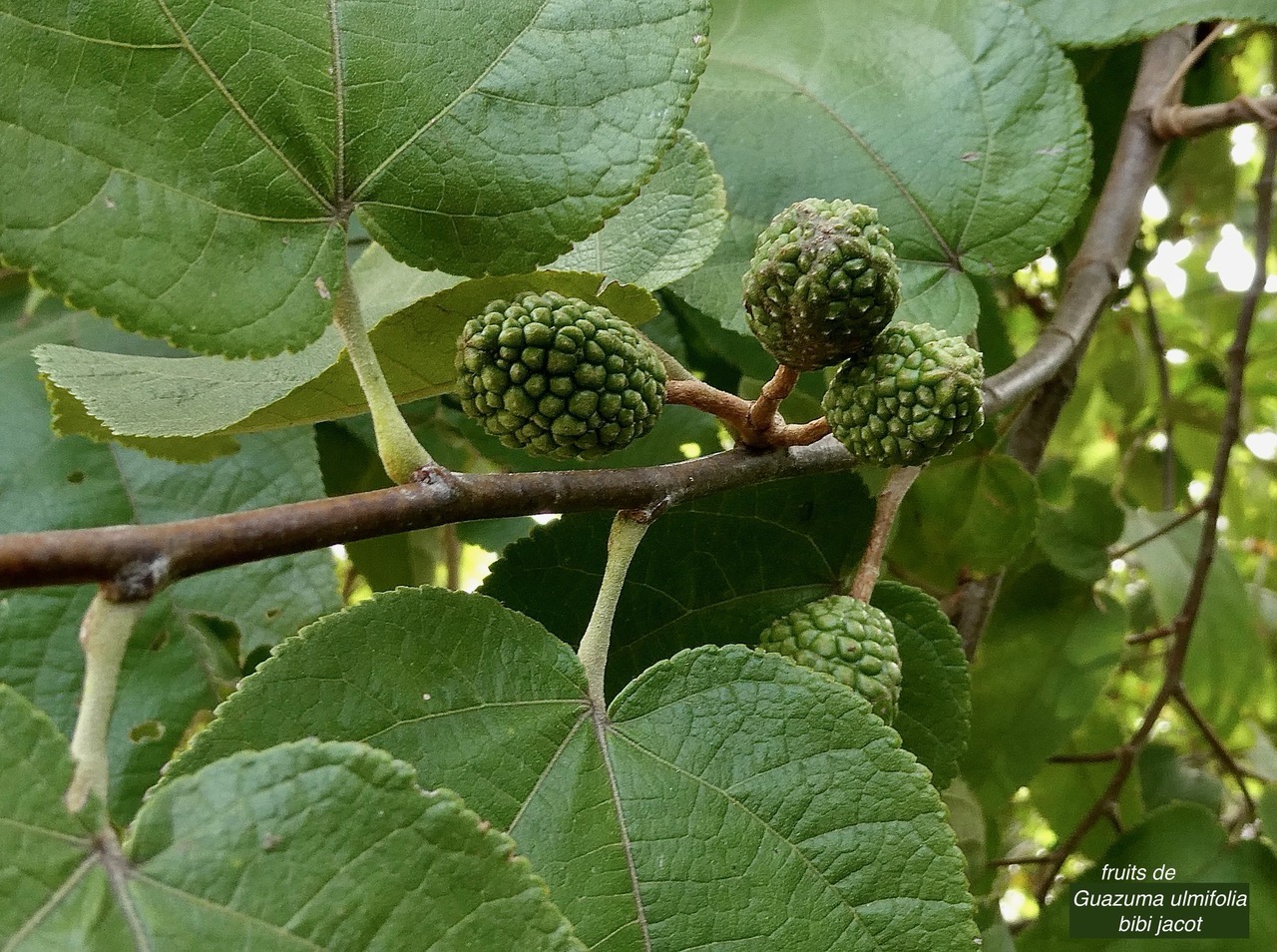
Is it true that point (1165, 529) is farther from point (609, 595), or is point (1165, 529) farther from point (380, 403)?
point (380, 403)

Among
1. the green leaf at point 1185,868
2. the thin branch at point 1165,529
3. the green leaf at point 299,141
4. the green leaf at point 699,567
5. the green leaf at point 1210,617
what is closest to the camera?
the green leaf at point 299,141

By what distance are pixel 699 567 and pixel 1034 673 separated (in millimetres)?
873

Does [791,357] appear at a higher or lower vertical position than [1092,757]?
higher

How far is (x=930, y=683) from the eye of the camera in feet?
3.03

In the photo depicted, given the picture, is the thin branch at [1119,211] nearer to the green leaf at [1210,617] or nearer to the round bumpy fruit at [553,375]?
the round bumpy fruit at [553,375]

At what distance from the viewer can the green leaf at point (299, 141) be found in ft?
1.88

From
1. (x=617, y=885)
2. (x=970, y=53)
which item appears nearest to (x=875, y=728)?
(x=617, y=885)

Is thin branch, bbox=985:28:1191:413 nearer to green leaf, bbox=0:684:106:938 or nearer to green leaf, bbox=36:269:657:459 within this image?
green leaf, bbox=36:269:657:459

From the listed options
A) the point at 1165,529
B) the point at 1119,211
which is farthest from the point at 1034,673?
the point at 1119,211

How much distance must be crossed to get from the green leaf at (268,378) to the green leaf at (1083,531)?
3.30 feet

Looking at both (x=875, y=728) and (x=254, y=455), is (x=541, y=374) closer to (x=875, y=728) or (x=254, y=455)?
(x=875, y=728)

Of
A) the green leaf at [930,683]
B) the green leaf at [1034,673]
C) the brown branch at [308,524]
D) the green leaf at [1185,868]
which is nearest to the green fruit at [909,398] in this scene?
the brown branch at [308,524]

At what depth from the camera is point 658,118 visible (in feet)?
2.19

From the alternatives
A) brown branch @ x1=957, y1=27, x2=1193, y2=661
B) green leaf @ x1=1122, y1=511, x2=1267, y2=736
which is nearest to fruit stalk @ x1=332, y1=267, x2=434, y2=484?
brown branch @ x1=957, y1=27, x2=1193, y2=661
